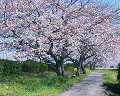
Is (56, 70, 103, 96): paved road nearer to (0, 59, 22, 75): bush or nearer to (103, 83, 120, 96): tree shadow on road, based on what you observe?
(103, 83, 120, 96): tree shadow on road

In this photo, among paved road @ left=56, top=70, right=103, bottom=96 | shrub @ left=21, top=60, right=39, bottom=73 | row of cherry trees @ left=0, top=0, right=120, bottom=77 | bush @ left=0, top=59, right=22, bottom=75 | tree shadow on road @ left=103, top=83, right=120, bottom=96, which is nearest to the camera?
paved road @ left=56, top=70, right=103, bottom=96

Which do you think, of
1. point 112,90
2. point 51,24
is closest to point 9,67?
point 51,24

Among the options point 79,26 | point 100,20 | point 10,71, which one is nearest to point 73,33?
point 79,26

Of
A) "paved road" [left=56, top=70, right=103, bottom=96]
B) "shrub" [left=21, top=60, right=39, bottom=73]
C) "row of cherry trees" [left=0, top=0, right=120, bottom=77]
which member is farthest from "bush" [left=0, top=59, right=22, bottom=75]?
"paved road" [left=56, top=70, right=103, bottom=96]

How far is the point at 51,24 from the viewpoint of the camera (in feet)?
43.6

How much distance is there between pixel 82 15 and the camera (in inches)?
581

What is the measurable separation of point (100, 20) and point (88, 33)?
185cm

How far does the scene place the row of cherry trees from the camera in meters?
12.4

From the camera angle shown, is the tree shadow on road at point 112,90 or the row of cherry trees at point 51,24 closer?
the tree shadow on road at point 112,90

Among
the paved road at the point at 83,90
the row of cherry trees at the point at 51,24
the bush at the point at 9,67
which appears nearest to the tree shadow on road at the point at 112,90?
the paved road at the point at 83,90

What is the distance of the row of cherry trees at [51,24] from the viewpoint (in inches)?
489

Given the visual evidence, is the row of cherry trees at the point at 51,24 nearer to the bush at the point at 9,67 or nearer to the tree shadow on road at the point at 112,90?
the bush at the point at 9,67

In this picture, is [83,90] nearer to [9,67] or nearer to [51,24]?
[51,24]

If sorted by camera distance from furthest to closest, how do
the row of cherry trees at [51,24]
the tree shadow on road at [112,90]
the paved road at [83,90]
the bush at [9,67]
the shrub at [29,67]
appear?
the shrub at [29,67]
the bush at [9,67]
the row of cherry trees at [51,24]
the tree shadow on road at [112,90]
the paved road at [83,90]
